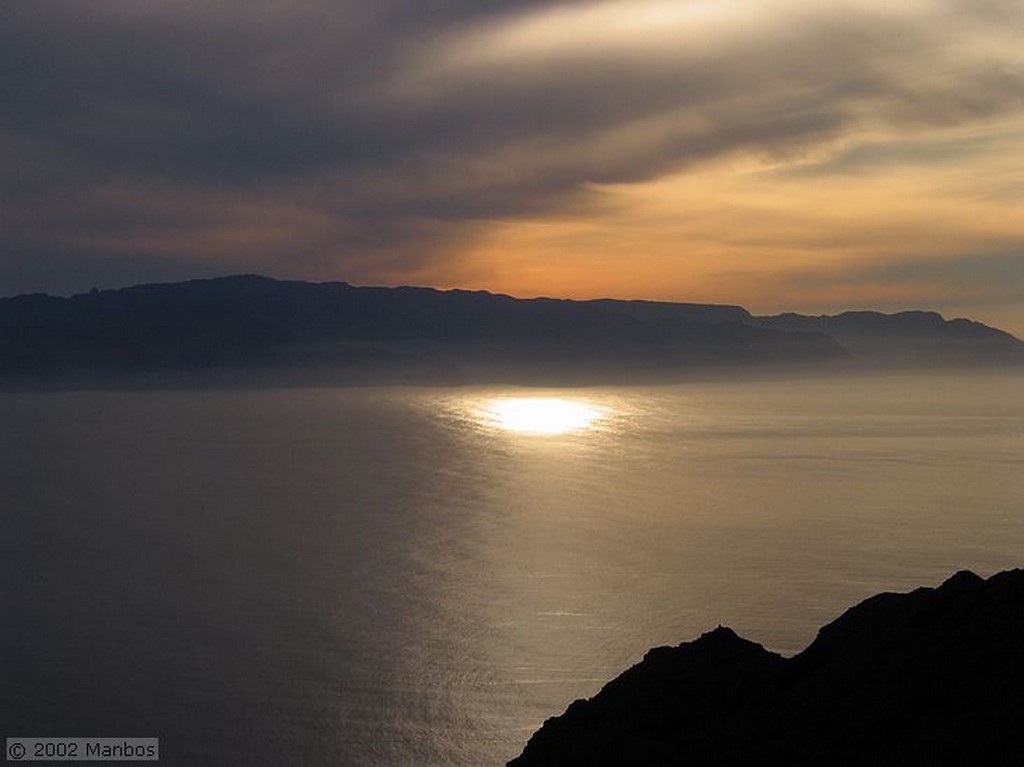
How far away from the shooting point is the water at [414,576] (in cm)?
3600

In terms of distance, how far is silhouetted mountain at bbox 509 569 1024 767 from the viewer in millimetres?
12305

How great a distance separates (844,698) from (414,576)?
1859 inches

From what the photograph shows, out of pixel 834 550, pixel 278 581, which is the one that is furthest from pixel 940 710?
pixel 834 550

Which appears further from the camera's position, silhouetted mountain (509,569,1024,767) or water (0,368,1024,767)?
water (0,368,1024,767)

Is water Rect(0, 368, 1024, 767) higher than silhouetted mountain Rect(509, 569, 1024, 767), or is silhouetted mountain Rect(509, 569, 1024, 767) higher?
silhouetted mountain Rect(509, 569, 1024, 767)

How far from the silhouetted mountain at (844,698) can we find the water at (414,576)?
654 inches

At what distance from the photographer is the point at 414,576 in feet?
193

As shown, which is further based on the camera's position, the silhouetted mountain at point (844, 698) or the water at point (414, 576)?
the water at point (414, 576)

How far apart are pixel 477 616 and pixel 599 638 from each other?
7.00 metres

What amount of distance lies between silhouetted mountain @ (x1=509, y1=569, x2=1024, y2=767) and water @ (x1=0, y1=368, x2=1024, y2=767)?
54.5 feet

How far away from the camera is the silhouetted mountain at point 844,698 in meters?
12.3

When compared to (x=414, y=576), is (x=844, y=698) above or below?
above

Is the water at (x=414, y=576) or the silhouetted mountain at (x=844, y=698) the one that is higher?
the silhouetted mountain at (x=844, y=698)

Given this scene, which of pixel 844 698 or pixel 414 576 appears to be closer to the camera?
pixel 844 698
